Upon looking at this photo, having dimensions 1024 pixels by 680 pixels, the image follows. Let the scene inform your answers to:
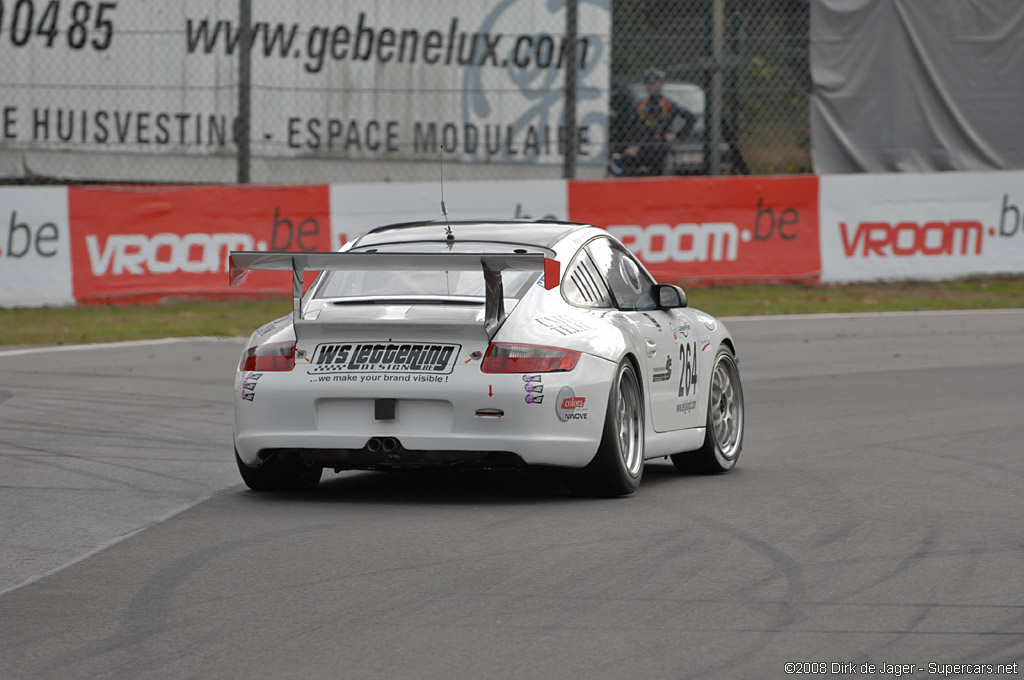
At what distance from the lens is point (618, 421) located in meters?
7.39

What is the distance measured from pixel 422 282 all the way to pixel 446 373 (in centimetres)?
68

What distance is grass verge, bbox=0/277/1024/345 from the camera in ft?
52.8

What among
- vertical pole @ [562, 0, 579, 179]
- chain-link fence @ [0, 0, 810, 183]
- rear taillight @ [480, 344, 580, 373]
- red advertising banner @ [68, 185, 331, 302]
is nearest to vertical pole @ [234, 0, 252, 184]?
chain-link fence @ [0, 0, 810, 183]

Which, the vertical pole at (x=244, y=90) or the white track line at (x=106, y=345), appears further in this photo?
the vertical pole at (x=244, y=90)

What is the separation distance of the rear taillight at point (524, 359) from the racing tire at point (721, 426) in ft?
5.37

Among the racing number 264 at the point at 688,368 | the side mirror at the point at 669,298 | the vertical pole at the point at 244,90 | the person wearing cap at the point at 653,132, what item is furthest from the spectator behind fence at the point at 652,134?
the side mirror at the point at 669,298

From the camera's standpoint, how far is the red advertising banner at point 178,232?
1798 cm

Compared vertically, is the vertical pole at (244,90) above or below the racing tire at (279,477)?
above

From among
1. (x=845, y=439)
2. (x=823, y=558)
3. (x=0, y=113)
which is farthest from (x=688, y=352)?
(x=0, y=113)

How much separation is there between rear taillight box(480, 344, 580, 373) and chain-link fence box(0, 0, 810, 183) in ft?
42.5

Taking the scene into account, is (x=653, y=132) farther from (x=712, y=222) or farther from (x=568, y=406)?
(x=568, y=406)

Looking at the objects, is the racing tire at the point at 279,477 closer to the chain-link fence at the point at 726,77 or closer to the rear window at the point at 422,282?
the rear window at the point at 422,282

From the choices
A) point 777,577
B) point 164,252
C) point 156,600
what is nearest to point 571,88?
point 164,252

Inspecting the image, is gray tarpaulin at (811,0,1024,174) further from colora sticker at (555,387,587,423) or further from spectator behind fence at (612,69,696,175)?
colora sticker at (555,387,587,423)
